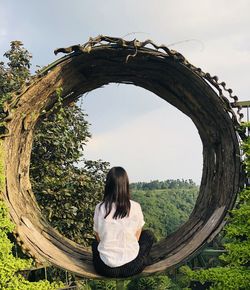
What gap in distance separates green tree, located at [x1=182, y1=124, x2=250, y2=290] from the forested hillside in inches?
378

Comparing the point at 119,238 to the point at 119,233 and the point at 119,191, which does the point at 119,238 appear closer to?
the point at 119,233

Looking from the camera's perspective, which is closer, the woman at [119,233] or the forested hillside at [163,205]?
the woman at [119,233]

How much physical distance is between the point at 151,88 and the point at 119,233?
4.81 ft

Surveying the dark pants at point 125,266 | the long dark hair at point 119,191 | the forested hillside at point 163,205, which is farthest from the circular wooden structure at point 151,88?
the forested hillside at point 163,205

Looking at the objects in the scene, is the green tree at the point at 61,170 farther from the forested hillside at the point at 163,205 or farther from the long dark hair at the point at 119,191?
the forested hillside at the point at 163,205

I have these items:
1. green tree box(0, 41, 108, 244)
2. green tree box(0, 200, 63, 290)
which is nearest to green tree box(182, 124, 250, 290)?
green tree box(0, 200, 63, 290)

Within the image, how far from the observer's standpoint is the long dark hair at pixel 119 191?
12.3ft

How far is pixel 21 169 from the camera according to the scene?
4121 mm

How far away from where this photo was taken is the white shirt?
3.70 metres

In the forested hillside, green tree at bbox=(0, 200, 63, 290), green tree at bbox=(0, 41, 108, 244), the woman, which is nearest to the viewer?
green tree at bbox=(0, 200, 63, 290)

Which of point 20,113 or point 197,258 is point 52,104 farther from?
point 197,258

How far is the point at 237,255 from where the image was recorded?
12.2 feet

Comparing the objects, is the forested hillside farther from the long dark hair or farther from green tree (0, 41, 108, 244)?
the long dark hair

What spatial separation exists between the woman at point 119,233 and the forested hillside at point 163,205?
31.5ft
